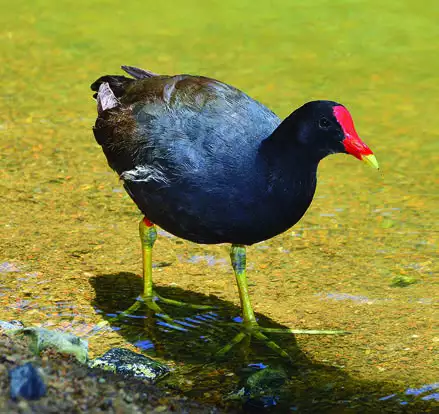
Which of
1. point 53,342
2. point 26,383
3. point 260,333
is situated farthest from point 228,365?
point 26,383

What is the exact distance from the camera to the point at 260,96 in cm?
1022

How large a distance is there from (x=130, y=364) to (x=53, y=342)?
2.05 feet

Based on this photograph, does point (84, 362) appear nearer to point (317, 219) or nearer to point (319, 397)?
point (319, 397)

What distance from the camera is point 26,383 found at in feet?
13.9

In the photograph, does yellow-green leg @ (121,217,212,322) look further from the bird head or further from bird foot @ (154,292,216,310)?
the bird head

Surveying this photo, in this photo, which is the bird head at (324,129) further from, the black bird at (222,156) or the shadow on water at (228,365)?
the shadow on water at (228,365)

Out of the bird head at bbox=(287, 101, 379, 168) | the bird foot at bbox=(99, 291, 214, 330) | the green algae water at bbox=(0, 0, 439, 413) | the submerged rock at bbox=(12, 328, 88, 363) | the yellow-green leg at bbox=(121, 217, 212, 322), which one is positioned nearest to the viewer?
the submerged rock at bbox=(12, 328, 88, 363)

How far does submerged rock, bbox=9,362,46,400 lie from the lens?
422 centimetres

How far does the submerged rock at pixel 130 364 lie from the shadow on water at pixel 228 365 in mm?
94

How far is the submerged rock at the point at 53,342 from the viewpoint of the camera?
5.07 m

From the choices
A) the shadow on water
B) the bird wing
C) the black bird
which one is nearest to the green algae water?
the shadow on water

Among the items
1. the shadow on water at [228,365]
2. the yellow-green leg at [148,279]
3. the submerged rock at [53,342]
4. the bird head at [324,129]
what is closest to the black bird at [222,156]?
the bird head at [324,129]

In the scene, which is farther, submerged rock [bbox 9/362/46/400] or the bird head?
the bird head

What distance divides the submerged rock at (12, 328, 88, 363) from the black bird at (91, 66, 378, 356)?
3.26 ft
